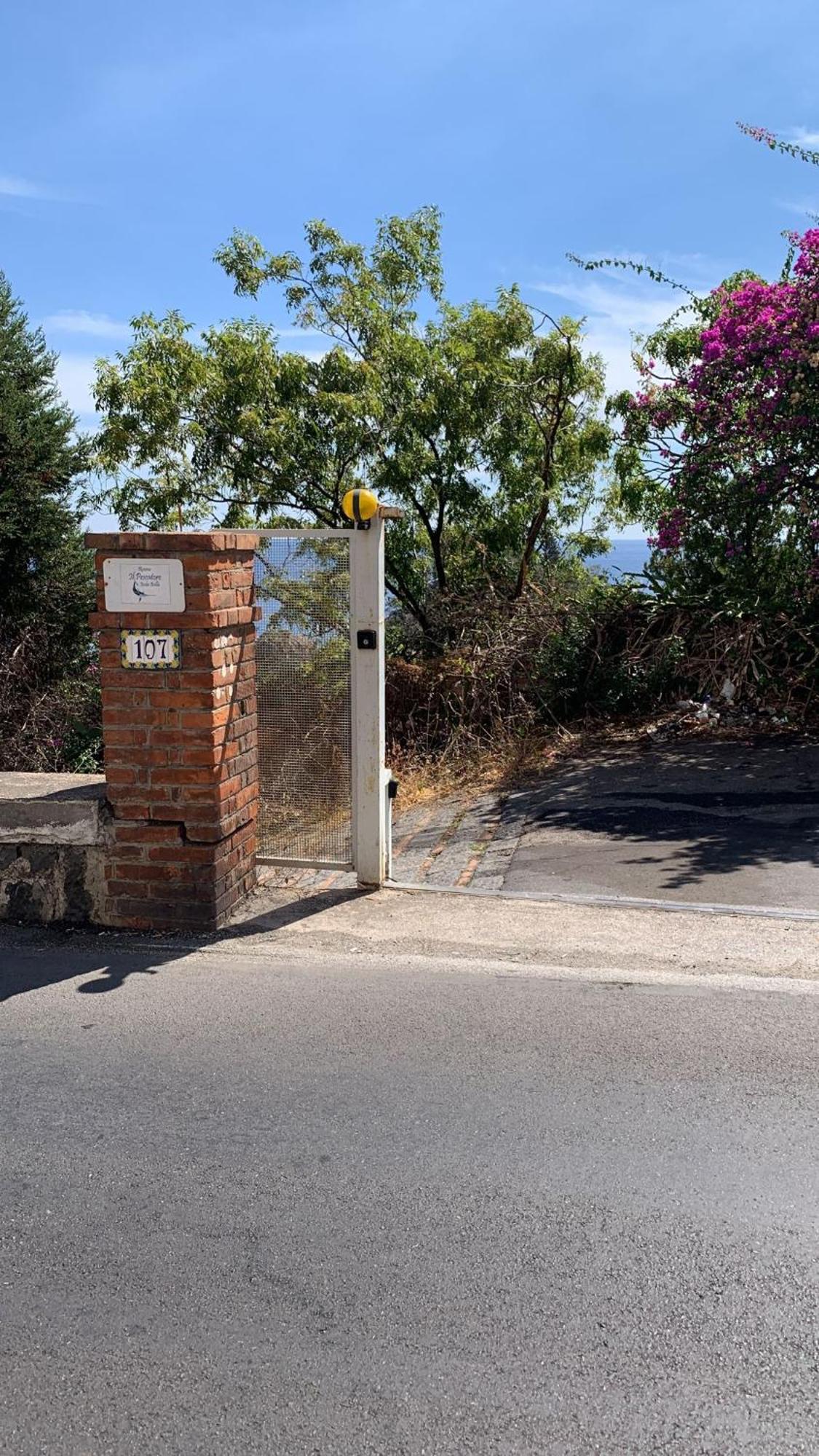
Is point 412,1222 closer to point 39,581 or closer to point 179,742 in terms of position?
point 179,742

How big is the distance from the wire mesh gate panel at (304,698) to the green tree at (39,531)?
7890 mm

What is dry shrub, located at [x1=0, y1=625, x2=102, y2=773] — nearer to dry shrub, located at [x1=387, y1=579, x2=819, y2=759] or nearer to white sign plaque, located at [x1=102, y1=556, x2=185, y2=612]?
dry shrub, located at [x1=387, y1=579, x2=819, y2=759]

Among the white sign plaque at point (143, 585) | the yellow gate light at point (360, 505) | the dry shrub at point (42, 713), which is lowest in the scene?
the dry shrub at point (42, 713)

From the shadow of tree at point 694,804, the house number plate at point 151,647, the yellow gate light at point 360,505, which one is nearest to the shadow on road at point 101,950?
the house number plate at point 151,647

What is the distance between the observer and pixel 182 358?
42.9 ft

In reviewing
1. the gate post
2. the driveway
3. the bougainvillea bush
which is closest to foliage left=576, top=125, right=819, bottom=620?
the bougainvillea bush

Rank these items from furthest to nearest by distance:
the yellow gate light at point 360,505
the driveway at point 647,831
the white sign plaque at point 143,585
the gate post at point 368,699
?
the driveway at point 647,831 → the gate post at point 368,699 → the yellow gate light at point 360,505 → the white sign plaque at point 143,585

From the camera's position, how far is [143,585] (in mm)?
5270

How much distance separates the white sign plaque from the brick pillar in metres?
0.03

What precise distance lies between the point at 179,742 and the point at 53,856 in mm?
901

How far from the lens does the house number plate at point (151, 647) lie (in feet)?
17.4

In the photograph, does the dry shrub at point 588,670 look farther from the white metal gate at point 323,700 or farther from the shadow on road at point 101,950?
the shadow on road at point 101,950

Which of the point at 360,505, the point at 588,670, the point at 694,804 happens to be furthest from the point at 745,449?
the point at 360,505

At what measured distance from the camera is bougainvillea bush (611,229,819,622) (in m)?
10.5
